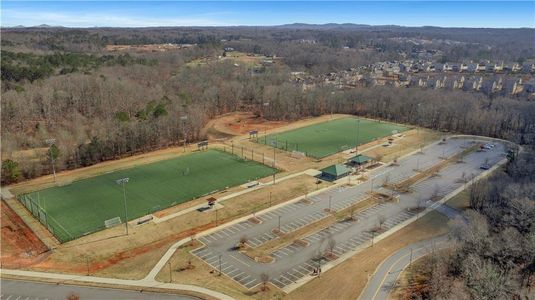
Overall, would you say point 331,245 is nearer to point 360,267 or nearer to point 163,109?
point 360,267

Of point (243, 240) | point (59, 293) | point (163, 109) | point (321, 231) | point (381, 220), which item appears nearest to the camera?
point (59, 293)

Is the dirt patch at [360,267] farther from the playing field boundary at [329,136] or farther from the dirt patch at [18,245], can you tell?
the playing field boundary at [329,136]

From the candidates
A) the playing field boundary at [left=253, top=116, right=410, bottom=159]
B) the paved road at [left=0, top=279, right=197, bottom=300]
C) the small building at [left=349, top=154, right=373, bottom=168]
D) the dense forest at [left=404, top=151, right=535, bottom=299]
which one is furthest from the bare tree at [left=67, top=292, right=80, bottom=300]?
the playing field boundary at [left=253, top=116, right=410, bottom=159]

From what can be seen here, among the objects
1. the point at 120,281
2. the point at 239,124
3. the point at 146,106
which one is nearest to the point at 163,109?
the point at 146,106

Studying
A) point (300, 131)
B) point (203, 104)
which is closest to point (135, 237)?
point (300, 131)

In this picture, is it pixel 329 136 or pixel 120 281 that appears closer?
pixel 120 281
